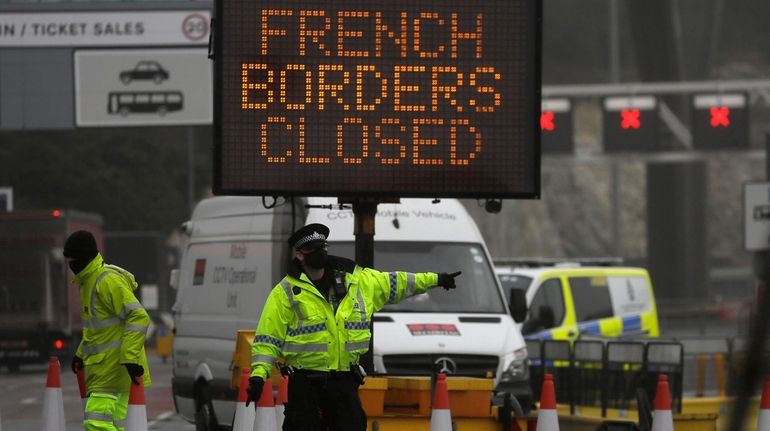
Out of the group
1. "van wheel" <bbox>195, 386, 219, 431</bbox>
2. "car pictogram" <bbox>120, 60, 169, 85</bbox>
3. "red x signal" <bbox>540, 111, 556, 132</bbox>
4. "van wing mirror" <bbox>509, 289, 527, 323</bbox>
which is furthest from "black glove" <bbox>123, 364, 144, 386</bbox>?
"red x signal" <bbox>540, 111, 556, 132</bbox>

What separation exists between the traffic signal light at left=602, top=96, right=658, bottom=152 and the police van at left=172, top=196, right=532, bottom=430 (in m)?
18.5

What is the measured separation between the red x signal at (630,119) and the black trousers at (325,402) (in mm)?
25769

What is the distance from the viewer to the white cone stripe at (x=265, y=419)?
9.73 meters

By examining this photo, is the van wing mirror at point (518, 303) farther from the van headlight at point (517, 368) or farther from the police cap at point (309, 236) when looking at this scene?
the police cap at point (309, 236)

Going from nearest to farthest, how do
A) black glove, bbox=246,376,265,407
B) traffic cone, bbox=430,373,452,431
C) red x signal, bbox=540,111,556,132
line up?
black glove, bbox=246,376,265,407 → traffic cone, bbox=430,373,452,431 → red x signal, bbox=540,111,556,132

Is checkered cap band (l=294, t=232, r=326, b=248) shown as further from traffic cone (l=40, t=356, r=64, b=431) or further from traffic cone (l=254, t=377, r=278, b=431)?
traffic cone (l=40, t=356, r=64, b=431)

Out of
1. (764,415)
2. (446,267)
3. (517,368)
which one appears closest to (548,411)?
(764,415)

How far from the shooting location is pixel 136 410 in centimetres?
970

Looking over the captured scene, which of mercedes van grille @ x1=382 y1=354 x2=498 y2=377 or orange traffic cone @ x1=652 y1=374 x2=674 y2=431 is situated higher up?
orange traffic cone @ x1=652 y1=374 x2=674 y2=431

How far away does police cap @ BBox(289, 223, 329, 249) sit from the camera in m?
8.16

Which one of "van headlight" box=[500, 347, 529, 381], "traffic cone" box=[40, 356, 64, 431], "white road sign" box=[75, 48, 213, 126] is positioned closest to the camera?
"traffic cone" box=[40, 356, 64, 431]

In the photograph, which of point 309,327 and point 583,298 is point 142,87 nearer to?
point 583,298

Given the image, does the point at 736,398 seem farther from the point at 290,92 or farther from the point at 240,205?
the point at 240,205

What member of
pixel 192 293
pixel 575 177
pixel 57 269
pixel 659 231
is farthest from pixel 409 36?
pixel 575 177
